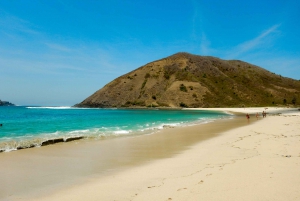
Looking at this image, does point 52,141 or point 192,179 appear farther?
point 52,141

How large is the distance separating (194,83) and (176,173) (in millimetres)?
107782

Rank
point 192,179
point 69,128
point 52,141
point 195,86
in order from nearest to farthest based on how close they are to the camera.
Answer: point 192,179 < point 52,141 < point 69,128 < point 195,86

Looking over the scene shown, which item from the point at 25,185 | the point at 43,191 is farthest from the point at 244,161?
the point at 25,185

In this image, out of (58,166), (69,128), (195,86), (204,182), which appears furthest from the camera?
(195,86)

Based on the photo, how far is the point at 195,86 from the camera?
11031cm

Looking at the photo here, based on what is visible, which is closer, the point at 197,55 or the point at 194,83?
the point at 194,83

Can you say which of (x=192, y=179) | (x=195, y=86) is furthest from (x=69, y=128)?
(x=195, y=86)

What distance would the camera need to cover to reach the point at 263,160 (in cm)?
881

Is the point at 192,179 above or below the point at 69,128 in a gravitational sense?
above

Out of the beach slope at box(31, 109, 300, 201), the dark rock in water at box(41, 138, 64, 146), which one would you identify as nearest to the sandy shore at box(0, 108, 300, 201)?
the beach slope at box(31, 109, 300, 201)

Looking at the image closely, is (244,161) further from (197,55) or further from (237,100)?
(197,55)

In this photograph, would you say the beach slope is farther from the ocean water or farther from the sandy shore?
the ocean water

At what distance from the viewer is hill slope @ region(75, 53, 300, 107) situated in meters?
103

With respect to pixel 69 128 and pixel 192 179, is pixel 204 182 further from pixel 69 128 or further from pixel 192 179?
pixel 69 128
